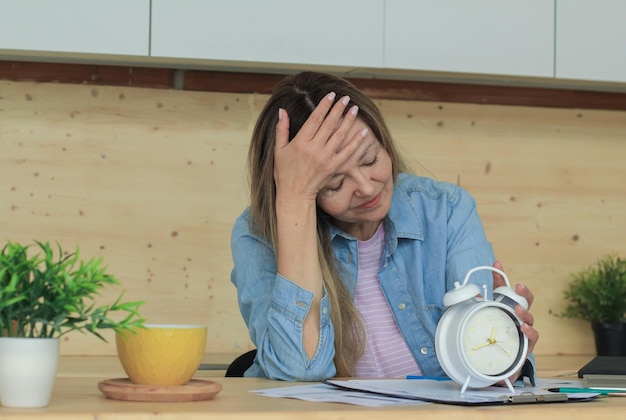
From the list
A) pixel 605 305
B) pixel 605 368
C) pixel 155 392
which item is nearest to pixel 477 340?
pixel 605 368

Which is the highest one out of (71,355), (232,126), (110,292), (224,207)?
(232,126)

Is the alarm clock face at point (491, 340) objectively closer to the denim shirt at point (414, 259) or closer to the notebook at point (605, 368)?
the notebook at point (605, 368)

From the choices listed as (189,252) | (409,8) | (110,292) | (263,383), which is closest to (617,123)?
(409,8)

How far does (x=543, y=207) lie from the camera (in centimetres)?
292

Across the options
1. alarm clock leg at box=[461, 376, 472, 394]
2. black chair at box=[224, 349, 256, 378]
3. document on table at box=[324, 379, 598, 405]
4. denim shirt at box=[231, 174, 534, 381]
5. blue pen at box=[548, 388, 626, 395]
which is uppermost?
denim shirt at box=[231, 174, 534, 381]

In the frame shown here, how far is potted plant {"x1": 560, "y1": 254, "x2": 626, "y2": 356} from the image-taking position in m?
2.73

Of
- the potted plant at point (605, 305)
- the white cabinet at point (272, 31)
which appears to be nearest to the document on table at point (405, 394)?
the white cabinet at point (272, 31)

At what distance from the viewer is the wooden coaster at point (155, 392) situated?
1040mm

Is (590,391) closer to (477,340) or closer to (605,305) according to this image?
(477,340)

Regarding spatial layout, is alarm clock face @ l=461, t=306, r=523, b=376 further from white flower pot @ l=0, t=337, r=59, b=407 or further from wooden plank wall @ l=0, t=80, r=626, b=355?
wooden plank wall @ l=0, t=80, r=626, b=355

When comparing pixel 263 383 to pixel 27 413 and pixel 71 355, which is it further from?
pixel 71 355

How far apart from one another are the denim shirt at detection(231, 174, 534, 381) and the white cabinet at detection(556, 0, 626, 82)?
806 millimetres

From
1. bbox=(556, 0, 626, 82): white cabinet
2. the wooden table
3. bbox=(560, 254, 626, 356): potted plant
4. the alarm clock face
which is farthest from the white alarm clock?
bbox=(560, 254, 626, 356): potted plant

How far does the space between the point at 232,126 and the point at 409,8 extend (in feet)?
2.03
